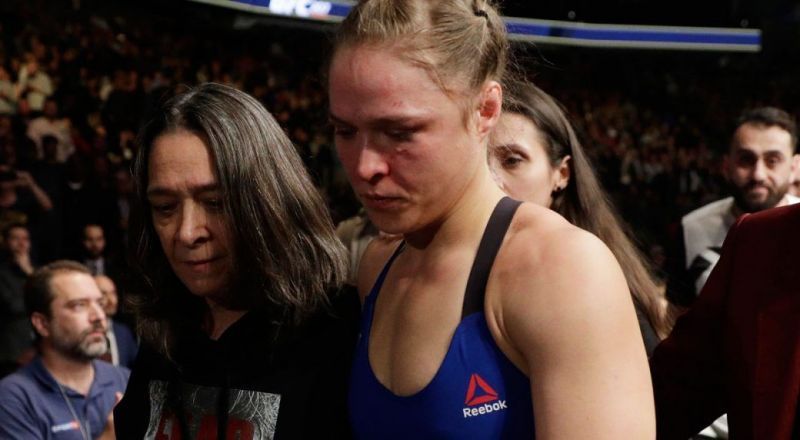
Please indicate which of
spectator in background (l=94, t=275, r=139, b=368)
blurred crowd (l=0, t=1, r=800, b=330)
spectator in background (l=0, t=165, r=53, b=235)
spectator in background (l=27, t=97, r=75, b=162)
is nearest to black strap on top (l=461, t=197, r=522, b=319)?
blurred crowd (l=0, t=1, r=800, b=330)

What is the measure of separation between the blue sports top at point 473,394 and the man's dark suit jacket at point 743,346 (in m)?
0.34

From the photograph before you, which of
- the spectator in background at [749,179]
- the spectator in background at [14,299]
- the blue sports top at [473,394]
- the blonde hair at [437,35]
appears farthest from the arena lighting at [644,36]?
the blue sports top at [473,394]

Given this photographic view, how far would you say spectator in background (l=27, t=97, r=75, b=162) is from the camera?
7.42 meters

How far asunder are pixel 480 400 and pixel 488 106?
0.40m

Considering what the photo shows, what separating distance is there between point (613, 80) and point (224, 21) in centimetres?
793

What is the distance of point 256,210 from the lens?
164cm

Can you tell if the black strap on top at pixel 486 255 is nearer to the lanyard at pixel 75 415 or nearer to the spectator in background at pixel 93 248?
the lanyard at pixel 75 415

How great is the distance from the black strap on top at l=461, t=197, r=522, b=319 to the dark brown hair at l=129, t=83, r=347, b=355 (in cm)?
44

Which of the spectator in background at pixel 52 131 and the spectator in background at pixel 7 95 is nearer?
the spectator in background at pixel 52 131

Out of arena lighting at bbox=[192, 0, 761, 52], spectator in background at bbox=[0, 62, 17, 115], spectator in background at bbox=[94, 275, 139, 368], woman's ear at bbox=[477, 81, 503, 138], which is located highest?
arena lighting at bbox=[192, 0, 761, 52]

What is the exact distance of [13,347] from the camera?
538cm

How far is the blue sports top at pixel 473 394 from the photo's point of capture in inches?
48.5

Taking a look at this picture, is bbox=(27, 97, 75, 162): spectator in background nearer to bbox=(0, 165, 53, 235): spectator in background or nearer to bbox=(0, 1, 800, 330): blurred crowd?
bbox=(0, 1, 800, 330): blurred crowd

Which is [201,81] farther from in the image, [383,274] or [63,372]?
[383,274]
